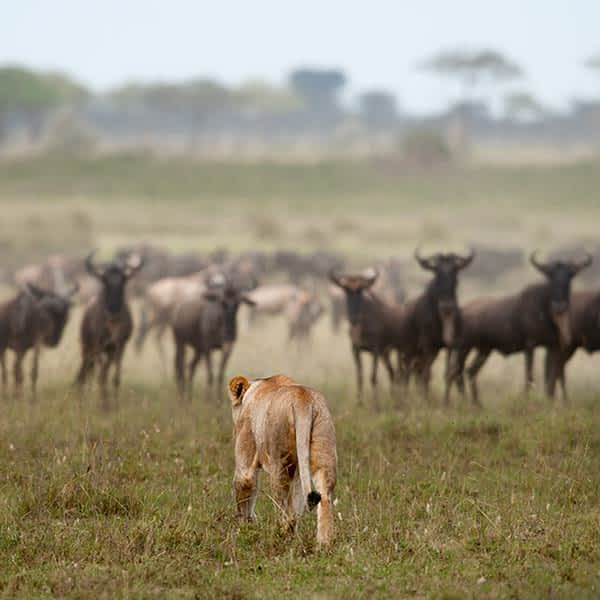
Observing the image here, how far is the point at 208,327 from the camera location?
15484 millimetres

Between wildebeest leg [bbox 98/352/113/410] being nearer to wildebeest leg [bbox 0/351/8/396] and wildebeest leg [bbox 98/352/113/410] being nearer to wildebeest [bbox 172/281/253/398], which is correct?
wildebeest [bbox 172/281/253/398]

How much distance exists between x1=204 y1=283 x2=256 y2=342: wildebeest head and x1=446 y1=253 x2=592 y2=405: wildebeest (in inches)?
113

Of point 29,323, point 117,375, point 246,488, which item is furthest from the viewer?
point 29,323

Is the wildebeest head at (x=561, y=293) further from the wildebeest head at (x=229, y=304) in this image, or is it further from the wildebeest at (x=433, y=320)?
the wildebeest head at (x=229, y=304)

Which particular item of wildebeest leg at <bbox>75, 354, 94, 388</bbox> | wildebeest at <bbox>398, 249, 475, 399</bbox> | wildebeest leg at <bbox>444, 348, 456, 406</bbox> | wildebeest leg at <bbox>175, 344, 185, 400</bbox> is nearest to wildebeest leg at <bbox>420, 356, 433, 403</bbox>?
wildebeest at <bbox>398, 249, 475, 399</bbox>

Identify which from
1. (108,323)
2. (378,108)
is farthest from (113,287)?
(378,108)

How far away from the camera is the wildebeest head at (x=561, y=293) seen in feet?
46.3

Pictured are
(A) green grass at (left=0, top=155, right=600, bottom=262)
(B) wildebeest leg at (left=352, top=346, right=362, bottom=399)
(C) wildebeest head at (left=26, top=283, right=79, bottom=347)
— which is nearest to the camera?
(B) wildebeest leg at (left=352, top=346, right=362, bottom=399)

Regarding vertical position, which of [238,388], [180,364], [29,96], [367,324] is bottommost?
[180,364]

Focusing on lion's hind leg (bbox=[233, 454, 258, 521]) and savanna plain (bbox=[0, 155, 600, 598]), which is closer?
savanna plain (bbox=[0, 155, 600, 598])

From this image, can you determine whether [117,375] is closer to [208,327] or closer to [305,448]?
[208,327]

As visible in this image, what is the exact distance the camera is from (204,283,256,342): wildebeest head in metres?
15.1

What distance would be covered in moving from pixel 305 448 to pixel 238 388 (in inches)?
35.8

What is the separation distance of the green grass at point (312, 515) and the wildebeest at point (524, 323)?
3820 mm
